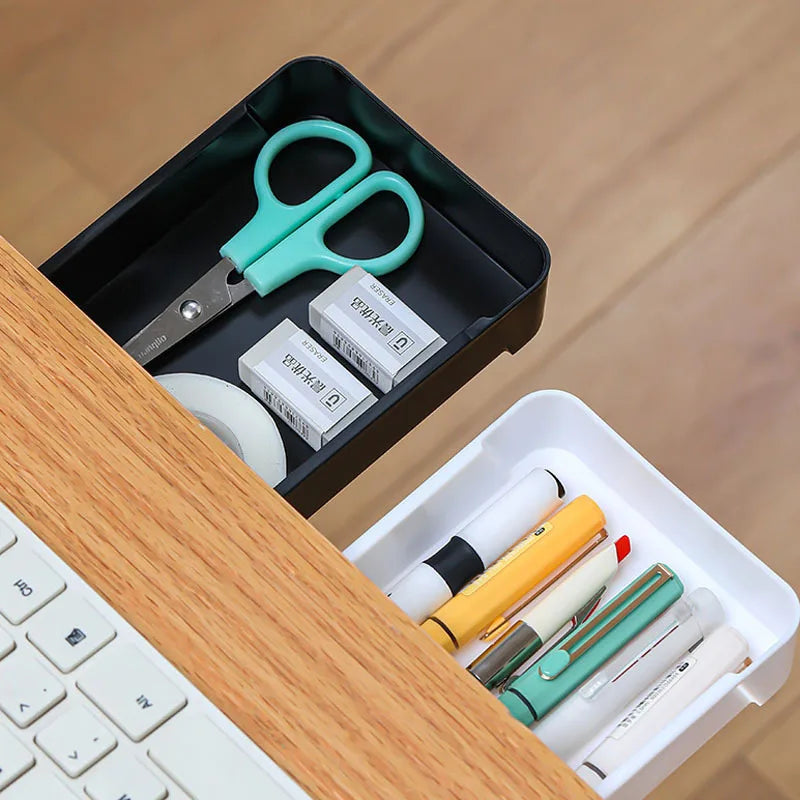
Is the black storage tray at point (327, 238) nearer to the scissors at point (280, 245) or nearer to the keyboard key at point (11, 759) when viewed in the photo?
the scissors at point (280, 245)

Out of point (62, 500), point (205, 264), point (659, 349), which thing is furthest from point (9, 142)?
point (62, 500)

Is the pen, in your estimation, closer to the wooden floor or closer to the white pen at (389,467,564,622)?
the white pen at (389,467,564,622)

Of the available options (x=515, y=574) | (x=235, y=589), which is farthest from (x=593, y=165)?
(x=235, y=589)

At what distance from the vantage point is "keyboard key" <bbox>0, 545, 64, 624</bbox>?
303mm

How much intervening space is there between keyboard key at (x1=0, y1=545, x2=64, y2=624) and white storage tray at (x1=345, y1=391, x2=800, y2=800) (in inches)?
9.0

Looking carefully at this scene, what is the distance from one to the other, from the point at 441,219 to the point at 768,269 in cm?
19

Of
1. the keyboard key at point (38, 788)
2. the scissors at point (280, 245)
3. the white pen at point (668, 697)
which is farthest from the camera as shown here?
the scissors at point (280, 245)

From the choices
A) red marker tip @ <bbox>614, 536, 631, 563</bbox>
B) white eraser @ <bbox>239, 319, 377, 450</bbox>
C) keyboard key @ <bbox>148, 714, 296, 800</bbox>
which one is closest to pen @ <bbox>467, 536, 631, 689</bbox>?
red marker tip @ <bbox>614, 536, 631, 563</bbox>

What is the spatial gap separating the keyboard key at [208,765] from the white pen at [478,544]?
24 cm

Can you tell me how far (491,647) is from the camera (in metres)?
0.52

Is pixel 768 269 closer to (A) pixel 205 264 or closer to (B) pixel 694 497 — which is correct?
(B) pixel 694 497

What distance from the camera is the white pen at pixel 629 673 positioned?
0.51 meters

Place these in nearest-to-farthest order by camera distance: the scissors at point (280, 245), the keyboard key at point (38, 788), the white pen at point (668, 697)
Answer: the keyboard key at point (38, 788) < the white pen at point (668, 697) < the scissors at point (280, 245)

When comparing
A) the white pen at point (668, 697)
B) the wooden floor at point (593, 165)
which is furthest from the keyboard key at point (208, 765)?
the wooden floor at point (593, 165)
